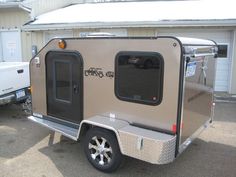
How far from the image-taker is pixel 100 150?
4.29 metres

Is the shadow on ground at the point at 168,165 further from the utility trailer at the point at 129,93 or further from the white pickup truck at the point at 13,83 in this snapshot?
the white pickup truck at the point at 13,83

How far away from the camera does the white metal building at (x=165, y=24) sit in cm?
974

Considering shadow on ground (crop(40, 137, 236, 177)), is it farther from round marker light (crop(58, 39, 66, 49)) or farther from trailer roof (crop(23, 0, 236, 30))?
trailer roof (crop(23, 0, 236, 30))

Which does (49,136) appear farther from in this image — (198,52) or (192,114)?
(198,52)

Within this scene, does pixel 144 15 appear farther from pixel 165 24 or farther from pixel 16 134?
pixel 16 134

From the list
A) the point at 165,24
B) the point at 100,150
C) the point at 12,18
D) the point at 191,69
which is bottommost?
the point at 100,150

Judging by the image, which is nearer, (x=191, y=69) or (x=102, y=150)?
(x=191, y=69)

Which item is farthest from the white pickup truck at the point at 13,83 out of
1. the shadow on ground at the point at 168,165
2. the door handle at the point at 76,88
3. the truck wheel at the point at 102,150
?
the truck wheel at the point at 102,150

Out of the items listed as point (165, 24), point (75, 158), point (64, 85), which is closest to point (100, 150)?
point (75, 158)

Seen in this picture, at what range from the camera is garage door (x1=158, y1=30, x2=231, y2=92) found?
10148mm

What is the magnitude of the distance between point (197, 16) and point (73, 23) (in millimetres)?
4871

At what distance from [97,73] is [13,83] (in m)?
3.39

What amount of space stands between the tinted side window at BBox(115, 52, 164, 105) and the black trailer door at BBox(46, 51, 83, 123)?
88 cm

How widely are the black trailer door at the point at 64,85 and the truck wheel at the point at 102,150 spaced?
67cm
